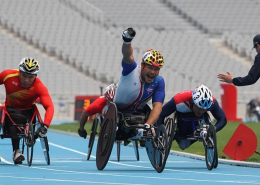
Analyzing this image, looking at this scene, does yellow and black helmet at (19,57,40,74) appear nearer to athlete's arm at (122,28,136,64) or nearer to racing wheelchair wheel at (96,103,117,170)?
racing wheelchair wheel at (96,103,117,170)

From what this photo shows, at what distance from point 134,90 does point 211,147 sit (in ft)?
4.77

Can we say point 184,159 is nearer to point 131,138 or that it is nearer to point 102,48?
point 131,138

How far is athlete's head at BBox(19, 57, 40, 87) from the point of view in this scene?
13.5m

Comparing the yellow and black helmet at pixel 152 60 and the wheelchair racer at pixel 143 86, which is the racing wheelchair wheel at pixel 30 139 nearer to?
the wheelchair racer at pixel 143 86

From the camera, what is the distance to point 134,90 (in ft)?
41.4

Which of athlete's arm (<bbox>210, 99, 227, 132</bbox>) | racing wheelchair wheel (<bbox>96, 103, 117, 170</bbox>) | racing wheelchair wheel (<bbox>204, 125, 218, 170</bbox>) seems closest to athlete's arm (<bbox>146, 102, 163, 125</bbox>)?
racing wheelchair wheel (<bbox>96, 103, 117, 170</bbox>)

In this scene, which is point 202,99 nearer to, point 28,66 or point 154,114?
point 154,114

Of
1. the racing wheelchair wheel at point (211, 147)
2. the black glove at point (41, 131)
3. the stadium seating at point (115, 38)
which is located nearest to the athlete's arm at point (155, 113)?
the racing wheelchair wheel at point (211, 147)

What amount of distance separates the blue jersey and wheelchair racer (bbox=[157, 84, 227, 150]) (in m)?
0.71

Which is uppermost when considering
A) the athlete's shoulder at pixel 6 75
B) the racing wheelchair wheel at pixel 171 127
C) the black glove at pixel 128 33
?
the black glove at pixel 128 33

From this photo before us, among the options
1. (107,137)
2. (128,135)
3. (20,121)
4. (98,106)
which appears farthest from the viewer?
(20,121)

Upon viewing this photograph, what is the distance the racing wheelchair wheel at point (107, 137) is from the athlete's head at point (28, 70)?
5.11 feet

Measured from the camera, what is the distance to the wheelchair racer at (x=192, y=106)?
13.1m

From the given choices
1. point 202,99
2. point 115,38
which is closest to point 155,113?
point 202,99
